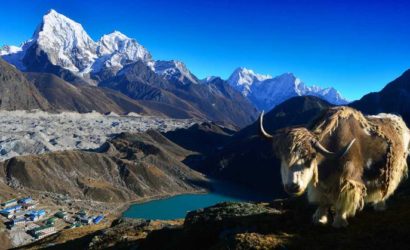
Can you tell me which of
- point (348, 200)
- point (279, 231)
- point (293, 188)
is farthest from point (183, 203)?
point (293, 188)

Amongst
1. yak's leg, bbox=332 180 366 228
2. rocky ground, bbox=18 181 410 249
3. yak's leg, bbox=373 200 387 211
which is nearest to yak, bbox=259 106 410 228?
yak's leg, bbox=332 180 366 228

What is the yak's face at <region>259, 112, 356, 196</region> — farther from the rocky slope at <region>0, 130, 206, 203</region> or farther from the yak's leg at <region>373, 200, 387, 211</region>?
the rocky slope at <region>0, 130, 206, 203</region>

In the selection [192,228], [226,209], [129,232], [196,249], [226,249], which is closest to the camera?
[226,249]

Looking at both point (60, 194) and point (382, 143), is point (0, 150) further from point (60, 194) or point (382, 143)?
point (382, 143)

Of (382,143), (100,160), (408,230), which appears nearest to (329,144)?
(382,143)

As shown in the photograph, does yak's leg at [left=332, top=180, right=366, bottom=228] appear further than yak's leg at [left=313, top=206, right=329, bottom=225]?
No

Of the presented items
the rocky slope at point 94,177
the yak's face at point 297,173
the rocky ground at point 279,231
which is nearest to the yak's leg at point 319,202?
the rocky ground at point 279,231
